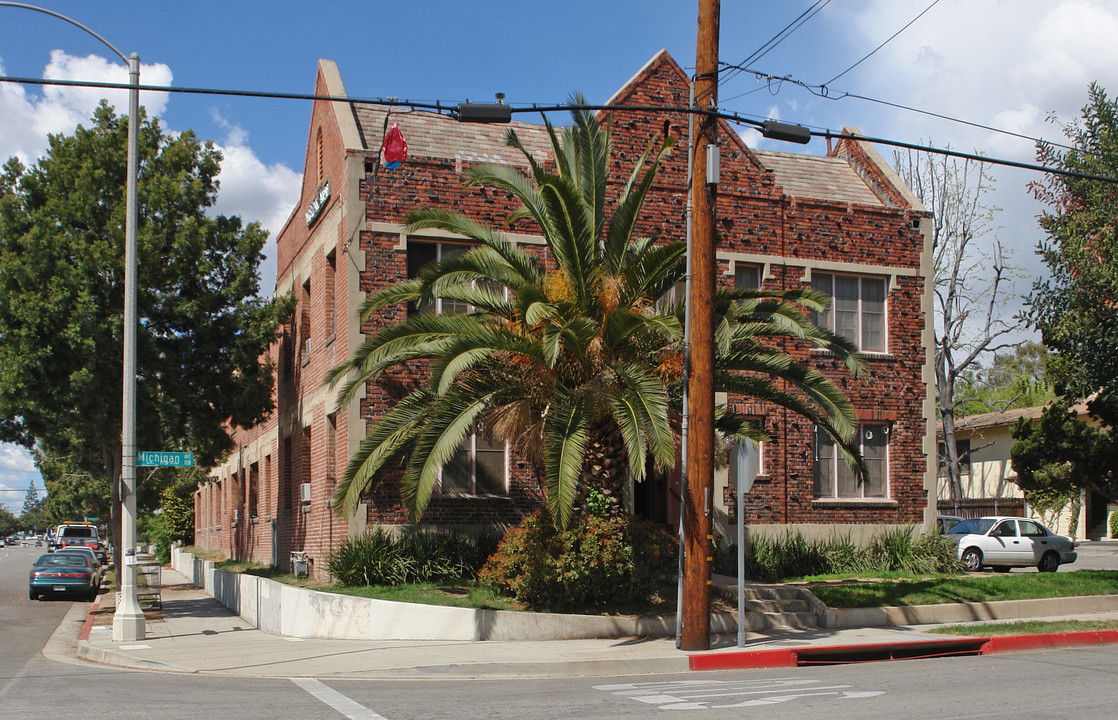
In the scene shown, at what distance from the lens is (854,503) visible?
2306 cm

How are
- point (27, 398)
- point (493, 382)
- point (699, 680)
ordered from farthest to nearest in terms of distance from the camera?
1. point (27, 398)
2. point (493, 382)
3. point (699, 680)

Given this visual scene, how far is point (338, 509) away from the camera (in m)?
16.1

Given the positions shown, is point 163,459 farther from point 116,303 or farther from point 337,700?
point 337,700

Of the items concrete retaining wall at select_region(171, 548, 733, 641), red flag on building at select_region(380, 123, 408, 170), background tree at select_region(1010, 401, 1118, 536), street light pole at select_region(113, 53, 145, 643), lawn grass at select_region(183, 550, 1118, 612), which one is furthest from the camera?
background tree at select_region(1010, 401, 1118, 536)

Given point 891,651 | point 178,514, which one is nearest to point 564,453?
point 891,651

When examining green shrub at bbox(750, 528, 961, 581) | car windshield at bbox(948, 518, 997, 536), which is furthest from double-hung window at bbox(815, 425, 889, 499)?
car windshield at bbox(948, 518, 997, 536)

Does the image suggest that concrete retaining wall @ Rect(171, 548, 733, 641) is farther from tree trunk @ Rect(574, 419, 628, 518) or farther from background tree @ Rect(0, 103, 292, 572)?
background tree @ Rect(0, 103, 292, 572)

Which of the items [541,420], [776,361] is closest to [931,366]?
[776,361]

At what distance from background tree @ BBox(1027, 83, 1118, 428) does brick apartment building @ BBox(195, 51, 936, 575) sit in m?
2.99

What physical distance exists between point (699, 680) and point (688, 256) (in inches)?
A: 224

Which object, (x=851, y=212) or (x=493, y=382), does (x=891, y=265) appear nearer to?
(x=851, y=212)

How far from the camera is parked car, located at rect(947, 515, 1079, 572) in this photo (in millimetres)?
27328

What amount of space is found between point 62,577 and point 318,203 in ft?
50.1

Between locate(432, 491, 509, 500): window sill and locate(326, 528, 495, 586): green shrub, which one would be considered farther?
locate(432, 491, 509, 500): window sill
